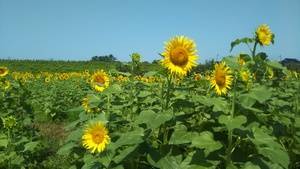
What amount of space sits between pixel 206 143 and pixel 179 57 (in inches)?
23.7

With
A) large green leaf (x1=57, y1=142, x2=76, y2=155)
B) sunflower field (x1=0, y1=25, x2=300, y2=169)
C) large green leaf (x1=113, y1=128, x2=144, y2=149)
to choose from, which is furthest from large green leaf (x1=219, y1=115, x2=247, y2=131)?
large green leaf (x1=57, y1=142, x2=76, y2=155)

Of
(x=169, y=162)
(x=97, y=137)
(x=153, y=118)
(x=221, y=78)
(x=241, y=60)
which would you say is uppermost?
(x=241, y=60)

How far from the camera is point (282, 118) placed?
4.43m

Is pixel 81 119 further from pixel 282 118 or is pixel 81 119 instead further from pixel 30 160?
pixel 30 160

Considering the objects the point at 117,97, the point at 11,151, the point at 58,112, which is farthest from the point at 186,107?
the point at 58,112

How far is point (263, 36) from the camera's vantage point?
12.5 feet

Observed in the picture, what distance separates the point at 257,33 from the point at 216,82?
51 cm

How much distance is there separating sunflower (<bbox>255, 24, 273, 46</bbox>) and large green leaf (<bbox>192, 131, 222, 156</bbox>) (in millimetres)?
800

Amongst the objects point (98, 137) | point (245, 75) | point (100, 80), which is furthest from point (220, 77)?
point (100, 80)

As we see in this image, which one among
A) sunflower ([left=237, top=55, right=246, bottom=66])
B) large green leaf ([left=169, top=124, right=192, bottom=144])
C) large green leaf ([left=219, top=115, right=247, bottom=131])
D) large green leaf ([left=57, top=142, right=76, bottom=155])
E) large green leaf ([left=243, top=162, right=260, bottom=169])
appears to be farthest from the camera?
large green leaf ([left=57, top=142, right=76, bottom=155])

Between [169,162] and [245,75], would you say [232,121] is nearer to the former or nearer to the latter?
[245,75]

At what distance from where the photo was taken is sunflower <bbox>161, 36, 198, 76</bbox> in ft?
11.7

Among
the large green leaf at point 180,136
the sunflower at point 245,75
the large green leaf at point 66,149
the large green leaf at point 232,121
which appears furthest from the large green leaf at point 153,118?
the large green leaf at point 66,149

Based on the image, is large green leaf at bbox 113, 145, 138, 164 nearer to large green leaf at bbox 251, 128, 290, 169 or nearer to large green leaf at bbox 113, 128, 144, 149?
large green leaf at bbox 113, 128, 144, 149
